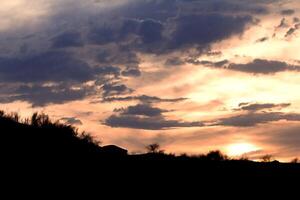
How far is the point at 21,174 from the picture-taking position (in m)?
20.3

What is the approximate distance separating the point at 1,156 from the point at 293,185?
13.3 meters

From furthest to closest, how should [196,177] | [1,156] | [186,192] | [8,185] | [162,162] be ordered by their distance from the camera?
[162,162]
[196,177]
[186,192]
[1,156]
[8,185]

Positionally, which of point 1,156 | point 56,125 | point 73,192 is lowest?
point 73,192

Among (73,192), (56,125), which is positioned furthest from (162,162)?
(73,192)

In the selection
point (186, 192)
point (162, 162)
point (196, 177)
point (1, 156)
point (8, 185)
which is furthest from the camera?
point (162, 162)

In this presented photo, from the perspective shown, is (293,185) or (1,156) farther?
(293,185)

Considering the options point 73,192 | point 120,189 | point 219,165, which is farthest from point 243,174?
point 73,192

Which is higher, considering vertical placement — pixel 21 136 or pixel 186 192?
pixel 21 136

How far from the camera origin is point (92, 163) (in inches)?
936

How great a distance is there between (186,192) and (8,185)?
7186 millimetres

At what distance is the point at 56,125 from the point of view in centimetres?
2878

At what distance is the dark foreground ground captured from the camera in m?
21.7

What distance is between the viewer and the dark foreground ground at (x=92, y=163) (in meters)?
21.7

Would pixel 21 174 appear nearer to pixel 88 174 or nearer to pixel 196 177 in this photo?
pixel 88 174
